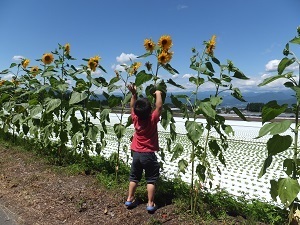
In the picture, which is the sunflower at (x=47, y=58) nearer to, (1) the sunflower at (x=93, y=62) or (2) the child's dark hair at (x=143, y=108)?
(1) the sunflower at (x=93, y=62)

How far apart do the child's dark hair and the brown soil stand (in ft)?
2.54

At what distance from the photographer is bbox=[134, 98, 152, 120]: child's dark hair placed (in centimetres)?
257

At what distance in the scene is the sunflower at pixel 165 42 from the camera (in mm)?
2344

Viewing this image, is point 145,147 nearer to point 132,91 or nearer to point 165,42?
point 132,91

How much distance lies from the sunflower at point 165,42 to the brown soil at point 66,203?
1292 millimetres

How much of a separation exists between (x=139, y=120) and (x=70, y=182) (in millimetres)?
1176

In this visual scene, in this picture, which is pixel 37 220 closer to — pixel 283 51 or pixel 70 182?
pixel 70 182

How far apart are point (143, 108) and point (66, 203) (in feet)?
3.64

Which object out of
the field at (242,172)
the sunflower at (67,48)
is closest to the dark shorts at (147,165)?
the field at (242,172)

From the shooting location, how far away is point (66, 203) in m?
2.78

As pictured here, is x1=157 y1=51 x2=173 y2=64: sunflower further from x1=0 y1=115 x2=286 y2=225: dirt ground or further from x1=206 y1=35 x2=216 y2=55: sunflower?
x1=0 y1=115 x2=286 y2=225: dirt ground

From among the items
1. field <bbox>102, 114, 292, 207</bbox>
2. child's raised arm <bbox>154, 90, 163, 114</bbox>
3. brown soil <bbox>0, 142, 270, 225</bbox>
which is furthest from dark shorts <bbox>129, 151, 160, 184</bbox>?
field <bbox>102, 114, 292, 207</bbox>

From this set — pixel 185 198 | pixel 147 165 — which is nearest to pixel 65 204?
pixel 147 165

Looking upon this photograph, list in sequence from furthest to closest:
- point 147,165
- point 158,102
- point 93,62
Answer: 1. point 93,62
2. point 147,165
3. point 158,102
